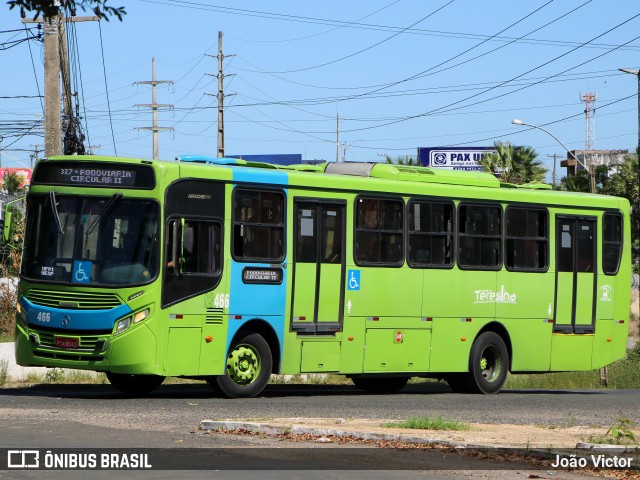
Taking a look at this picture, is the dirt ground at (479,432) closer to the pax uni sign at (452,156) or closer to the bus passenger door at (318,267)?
the bus passenger door at (318,267)

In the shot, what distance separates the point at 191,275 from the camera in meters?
19.5

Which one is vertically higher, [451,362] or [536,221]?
[536,221]

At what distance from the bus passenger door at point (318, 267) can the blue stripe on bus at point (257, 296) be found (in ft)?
0.86

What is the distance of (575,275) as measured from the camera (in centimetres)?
2528

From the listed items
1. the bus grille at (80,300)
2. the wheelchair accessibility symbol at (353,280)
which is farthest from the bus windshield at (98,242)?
the wheelchair accessibility symbol at (353,280)

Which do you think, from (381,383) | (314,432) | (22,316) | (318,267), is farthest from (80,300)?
(381,383)

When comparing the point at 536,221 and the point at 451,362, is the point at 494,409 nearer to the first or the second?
the point at 451,362

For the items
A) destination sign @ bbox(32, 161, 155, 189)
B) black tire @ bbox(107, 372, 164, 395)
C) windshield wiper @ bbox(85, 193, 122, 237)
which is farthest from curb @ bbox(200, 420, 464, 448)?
black tire @ bbox(107, 372, 164, 395)

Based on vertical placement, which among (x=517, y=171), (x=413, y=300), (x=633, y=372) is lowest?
(x=633, y=372)

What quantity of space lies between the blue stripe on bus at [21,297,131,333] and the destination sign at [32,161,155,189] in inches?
70.7

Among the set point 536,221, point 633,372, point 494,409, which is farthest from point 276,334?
point 633,372

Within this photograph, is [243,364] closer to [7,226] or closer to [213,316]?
[213,316]

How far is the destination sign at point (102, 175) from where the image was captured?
19.3 m

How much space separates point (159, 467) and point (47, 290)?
26.9 feet
